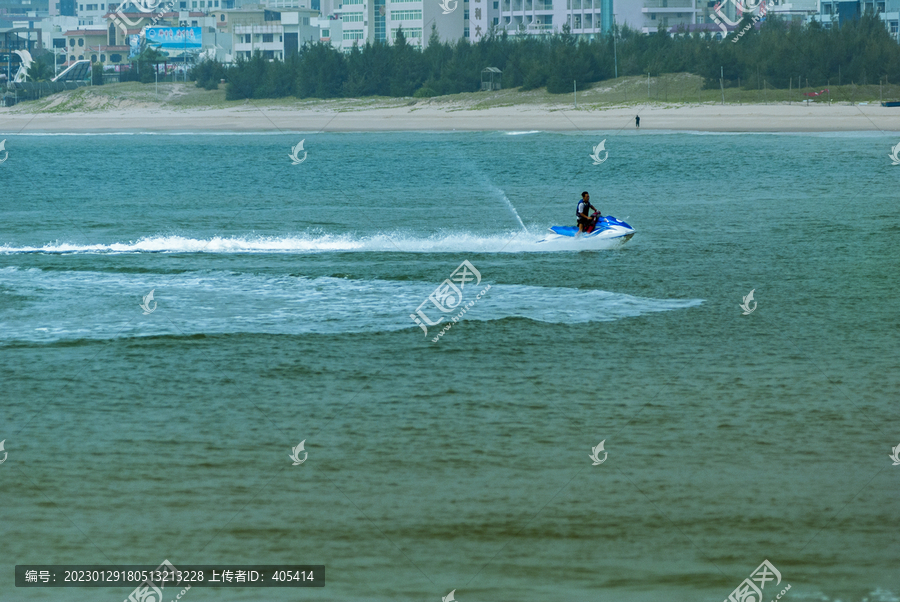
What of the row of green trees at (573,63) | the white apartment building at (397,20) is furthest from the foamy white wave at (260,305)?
the white apartment building at (397,20)

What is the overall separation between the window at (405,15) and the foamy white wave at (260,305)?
141144 millimetres

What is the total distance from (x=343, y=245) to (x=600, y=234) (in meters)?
7.79

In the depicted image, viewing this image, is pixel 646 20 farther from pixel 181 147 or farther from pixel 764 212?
pixel 764 212

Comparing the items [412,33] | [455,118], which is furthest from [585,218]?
[412,33]

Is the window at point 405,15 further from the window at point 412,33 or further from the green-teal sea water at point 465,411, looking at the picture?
the green-teal sea water at point 465,411

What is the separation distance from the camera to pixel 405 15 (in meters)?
162

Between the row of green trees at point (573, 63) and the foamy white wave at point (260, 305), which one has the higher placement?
the row of green trees at point (573, 63)

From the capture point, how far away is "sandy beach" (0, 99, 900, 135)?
85.1m

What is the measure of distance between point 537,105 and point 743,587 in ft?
337

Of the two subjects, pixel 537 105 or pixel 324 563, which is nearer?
pixel 324 563

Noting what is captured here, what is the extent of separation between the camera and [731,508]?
37.3 ft

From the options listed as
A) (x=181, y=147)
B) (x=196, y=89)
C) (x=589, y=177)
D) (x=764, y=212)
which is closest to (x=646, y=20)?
(x=196, y=89)

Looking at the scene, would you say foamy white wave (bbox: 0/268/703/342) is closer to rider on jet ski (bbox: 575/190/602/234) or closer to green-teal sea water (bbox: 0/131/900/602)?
green-teal sea water (bbox: 0/131/900/602)

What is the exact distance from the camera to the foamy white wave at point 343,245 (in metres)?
30.5
